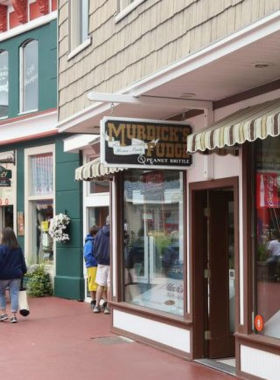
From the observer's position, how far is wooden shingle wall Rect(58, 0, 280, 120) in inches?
250

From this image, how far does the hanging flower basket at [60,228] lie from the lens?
14.2 meters

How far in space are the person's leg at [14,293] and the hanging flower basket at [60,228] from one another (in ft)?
9.25

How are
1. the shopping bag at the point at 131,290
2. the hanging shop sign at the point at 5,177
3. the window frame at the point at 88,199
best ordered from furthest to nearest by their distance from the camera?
the hanging shop sign at the point at 5,177, the window frame at the point at 88,199, the shopping bag at the point at 131,290

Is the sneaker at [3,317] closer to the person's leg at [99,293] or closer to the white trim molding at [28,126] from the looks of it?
the person's leg at [99,293]

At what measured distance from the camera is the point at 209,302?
831 cm

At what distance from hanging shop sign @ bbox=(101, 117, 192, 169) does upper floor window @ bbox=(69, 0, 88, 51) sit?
3066 millimetres

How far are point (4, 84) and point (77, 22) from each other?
271 inches

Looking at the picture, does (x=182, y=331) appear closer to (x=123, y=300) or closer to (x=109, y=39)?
(x=123, y=300)

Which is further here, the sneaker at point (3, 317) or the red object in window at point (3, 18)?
the red object in window at point (3, 18)

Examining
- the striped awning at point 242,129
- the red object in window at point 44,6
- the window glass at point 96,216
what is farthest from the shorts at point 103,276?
the red object in window at point 44,6

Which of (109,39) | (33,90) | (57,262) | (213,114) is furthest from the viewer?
(33,90)

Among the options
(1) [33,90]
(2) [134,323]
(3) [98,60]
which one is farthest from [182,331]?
(1) [33,90]

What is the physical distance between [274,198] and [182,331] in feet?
7.69

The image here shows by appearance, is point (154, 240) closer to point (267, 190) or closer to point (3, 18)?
point (267, 190)
